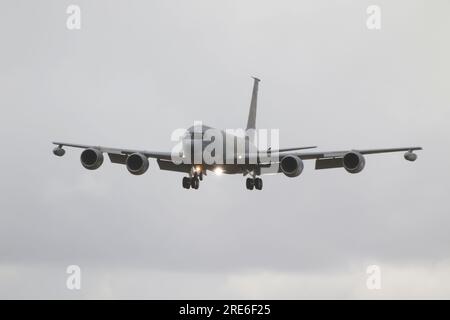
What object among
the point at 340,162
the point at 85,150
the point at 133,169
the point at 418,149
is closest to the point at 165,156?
the point at 133,169

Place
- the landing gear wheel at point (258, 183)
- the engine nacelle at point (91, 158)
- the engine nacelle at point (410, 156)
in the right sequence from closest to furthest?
the engine nacelle at point (410, 156)
the engine nacelle at point (91, 158)
the landing gear wheel at point (258, 183)

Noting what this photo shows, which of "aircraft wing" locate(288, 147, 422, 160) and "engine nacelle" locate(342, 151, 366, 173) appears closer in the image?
"aircraft wing" locate(288, 147, 422, 160)

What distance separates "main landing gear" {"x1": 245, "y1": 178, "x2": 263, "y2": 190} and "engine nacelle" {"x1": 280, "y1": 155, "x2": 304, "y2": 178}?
5646 mm

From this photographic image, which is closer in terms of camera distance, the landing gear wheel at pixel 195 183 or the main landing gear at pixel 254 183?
the landing gear wheel at pixel 195 183

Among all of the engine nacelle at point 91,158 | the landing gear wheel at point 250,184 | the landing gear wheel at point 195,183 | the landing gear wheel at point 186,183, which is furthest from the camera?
the landing gear wheel at point 250,184

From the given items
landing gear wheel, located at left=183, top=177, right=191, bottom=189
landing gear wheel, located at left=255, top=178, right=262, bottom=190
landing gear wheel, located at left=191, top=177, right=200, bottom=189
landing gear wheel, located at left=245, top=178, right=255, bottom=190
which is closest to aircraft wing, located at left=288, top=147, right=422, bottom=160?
landing gear wheel, located at left=255, top=178, right=262, bottom=190

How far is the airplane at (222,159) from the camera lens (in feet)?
152

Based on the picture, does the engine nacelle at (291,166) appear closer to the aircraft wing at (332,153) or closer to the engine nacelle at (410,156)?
the aircraft wing at (332,153)

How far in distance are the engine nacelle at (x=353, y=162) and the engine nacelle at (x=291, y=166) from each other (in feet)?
10.1

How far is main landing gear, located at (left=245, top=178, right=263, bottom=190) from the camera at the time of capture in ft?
176

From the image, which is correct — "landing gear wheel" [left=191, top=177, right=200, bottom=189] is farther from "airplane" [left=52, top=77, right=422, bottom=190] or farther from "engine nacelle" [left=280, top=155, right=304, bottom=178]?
"engine nacelle" [left=280, top=155, right=304, bottom=178]

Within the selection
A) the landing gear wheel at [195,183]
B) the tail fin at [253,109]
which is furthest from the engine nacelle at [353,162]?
the tail fin at [253,109]
